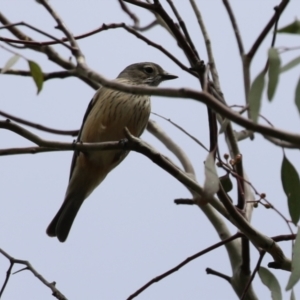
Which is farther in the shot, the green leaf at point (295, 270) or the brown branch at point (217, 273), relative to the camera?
the brown branch at point (217, 273)

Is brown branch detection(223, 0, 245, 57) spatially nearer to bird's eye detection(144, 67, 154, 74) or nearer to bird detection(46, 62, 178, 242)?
bird detection(46, 62, 178, 242)

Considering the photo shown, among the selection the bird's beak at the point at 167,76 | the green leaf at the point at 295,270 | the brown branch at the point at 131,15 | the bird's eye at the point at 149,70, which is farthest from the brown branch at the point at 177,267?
the bird's eye at the point at 149,70

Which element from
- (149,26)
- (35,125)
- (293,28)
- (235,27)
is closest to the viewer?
(293,28)

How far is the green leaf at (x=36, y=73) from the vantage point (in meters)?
2.18

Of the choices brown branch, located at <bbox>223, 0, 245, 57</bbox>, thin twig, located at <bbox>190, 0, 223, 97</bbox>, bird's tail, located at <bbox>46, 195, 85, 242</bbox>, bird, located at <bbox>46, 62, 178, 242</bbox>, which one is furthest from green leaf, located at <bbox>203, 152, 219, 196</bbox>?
bird's tail, located at <bbox>46, 195, 85, 242</bbox>

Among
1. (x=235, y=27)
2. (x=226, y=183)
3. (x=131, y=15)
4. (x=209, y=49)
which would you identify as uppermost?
(x=131, y=15)

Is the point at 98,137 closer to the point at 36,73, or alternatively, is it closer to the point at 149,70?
the point at 149,70

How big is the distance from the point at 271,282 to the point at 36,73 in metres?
1.24

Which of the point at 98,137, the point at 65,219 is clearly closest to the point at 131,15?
the point at 98,137

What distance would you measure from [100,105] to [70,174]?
555 millimetres

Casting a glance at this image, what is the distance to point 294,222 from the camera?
2539 mm

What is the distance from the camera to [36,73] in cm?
219

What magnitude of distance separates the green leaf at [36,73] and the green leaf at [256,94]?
684 millimetres

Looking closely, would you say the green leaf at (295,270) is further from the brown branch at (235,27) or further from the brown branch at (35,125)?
the brown branch at (235,27)
